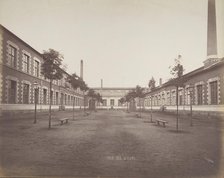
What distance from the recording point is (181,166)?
18.8 ft

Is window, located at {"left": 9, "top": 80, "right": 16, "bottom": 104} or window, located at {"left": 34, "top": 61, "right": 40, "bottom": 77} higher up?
window, located at {"left": 34, "top": 61, "right": 40, "bottom": 77}

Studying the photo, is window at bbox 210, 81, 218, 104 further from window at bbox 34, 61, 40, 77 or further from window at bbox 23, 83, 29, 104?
window at bbox 34, 61, 40, 77

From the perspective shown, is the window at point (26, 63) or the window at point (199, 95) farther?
the window at point (26, 63)

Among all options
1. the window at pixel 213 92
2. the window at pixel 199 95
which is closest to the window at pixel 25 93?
the window at pixel 199 95

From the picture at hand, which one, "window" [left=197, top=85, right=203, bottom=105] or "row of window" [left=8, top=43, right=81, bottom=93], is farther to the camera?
"window" [left=197, top=85, right=203, bottom=105]

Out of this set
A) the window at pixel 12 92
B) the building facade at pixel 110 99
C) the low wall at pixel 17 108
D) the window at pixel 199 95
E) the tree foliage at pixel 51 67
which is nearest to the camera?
the tree foliage at pixel 51 67

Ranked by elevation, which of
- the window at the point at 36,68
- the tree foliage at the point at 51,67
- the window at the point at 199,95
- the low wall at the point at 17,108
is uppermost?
the window at the point at 36,68

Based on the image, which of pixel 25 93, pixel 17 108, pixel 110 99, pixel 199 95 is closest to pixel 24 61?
pixel 25 93

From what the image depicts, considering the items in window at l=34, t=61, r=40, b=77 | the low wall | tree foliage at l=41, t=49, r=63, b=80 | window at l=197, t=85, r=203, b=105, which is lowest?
the low wall

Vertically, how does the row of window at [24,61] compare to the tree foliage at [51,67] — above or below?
above

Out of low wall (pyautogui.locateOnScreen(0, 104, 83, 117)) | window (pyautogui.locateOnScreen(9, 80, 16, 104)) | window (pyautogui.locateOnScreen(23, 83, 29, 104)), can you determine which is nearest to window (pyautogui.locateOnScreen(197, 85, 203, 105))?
low wall (pyautogui.locateOnScreen(0, 104, 83, 117))

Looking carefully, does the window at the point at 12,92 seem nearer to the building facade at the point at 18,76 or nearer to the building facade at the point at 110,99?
the building facade at the point at 18,76

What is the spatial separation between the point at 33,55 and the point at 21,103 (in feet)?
20.2

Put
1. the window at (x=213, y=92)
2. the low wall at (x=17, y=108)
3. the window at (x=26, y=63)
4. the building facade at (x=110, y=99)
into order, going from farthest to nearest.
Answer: the building facade at (x=110, y=99) < the window at (x=26, y=63) < the window at (x=213, y=92) < the low wall at (x=17, y=108)
